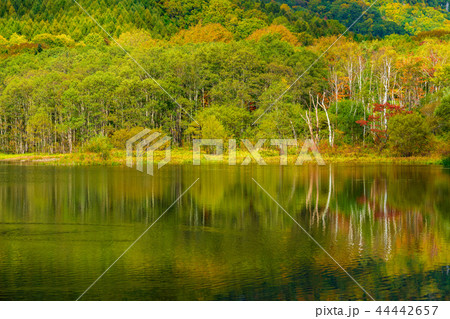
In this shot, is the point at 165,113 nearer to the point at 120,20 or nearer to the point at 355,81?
the point at 355,81

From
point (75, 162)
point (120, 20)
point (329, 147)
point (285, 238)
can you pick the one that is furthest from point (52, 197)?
point (120, 20)

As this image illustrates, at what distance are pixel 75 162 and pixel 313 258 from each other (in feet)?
136

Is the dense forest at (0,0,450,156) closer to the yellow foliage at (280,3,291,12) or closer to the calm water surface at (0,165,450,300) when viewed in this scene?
the calm water surface at (0,165,450,300)

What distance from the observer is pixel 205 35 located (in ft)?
359

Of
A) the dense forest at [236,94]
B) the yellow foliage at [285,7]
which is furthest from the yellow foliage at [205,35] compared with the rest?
the yellow foliage at [285,7]

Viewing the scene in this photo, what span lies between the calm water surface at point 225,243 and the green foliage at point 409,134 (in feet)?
78.3

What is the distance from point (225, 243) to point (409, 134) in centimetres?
3988

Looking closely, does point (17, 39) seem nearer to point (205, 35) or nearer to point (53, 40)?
point (53, 40)

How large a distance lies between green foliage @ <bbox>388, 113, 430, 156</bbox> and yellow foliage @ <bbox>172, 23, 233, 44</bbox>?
5947 centimetres

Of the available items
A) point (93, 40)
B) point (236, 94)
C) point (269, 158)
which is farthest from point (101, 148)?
point (93, 40)

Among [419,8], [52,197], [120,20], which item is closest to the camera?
[52,197]

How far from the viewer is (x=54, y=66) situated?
3388 inches

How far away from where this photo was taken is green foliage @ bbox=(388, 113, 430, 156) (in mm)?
51156

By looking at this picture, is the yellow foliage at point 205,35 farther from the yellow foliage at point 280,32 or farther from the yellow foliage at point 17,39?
the yellow foliage at point 17,39
